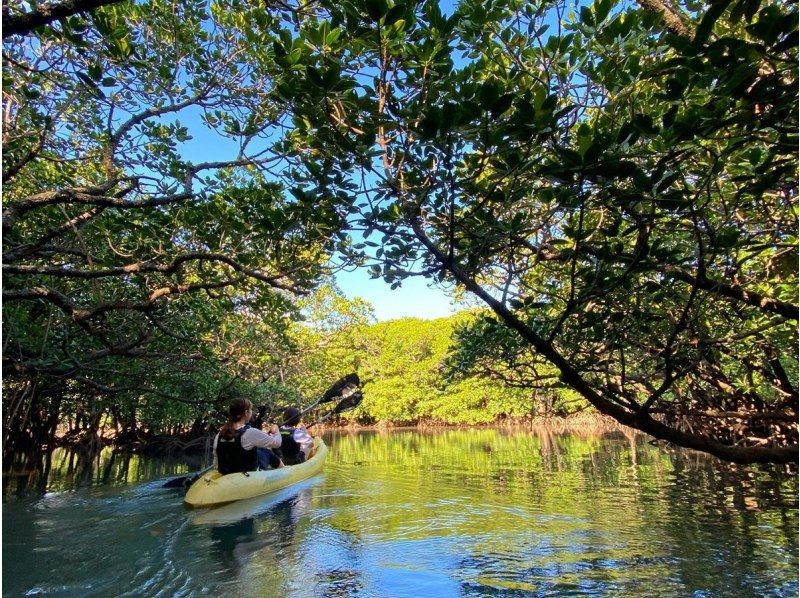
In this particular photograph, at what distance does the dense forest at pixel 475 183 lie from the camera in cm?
227

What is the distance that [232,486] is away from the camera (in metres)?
7.52

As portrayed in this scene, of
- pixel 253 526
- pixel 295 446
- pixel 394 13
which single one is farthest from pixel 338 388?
pixel 394 13

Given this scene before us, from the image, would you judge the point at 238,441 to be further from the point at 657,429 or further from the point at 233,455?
the point at 657,429

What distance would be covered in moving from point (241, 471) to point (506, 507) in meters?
3.76

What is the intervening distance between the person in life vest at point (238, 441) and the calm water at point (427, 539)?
590 mm

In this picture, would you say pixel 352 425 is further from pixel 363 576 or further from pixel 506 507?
pixel 363 576

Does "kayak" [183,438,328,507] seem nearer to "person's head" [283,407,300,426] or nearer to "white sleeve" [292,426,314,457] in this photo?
"white sleeve" [292,426,314,457]

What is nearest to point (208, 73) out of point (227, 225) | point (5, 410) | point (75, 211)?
point (227, 225)

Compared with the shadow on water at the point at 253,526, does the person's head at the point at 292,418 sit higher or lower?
higher

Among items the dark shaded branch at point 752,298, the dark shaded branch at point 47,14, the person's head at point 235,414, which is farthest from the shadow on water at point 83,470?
the dark shaded branch at point 752,298

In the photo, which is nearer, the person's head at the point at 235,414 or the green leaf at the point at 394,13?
the green leaf at the point at 394,13

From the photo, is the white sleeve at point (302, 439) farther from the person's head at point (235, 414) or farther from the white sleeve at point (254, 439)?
the person's head at point (235, 414)

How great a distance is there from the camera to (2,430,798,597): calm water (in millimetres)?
4480

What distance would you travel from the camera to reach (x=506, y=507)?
743 cm
